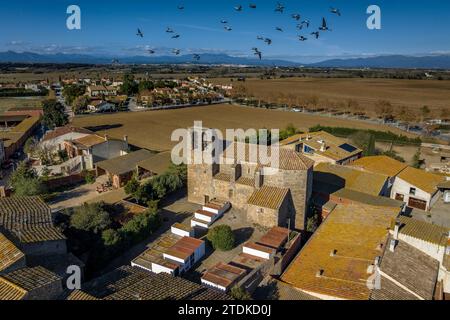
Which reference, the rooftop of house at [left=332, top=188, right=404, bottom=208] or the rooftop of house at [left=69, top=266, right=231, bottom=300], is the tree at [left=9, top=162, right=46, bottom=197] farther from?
the rooftop of house at [left=332, top=188, right=404, bottom=208]

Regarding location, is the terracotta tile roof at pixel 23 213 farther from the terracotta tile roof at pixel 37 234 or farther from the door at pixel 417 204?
the door at pixel 417 204

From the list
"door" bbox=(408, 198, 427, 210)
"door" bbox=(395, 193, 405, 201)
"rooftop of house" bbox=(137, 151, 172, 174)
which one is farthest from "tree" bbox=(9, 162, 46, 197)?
"door" bbox=(408, 198, 427, 210)

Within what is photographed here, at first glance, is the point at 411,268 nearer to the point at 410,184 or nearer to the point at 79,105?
the point at 410,184

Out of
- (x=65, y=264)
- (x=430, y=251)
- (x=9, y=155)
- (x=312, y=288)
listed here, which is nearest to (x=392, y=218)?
(x=430, y=251)

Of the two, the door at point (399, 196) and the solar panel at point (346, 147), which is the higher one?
the solar panel at point (346, 147)

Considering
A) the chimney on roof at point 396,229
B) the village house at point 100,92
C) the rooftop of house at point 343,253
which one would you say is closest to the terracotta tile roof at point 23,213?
the rooftop of house at point 343,253

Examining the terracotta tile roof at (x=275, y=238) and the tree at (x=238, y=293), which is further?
the terracotta tile roof at (x=275, y=238)
